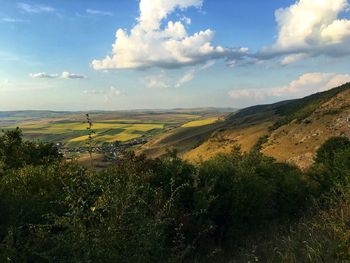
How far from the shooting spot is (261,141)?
280ft

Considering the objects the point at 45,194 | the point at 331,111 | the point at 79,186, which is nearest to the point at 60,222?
the point at 79,186

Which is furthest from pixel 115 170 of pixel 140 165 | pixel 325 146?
pixel 325 146

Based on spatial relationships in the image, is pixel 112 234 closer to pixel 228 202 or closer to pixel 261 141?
pixel 228 202

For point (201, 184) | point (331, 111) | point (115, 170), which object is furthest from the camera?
point (331, 111)

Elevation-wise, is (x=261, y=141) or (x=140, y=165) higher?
(x=140, y=165)

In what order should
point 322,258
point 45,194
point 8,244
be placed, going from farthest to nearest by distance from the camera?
point 45,194 < point 322,258 < point 8,244

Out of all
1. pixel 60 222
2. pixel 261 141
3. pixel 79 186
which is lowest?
pixel 261 141

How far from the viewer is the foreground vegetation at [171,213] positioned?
7508 mm

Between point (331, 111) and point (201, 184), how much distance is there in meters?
69.0

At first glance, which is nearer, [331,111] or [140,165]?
[140,165]

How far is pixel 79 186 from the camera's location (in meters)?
8.03

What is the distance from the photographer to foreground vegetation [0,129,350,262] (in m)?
7.51

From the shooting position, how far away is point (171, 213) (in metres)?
12.0

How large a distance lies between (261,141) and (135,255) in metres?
80.6
